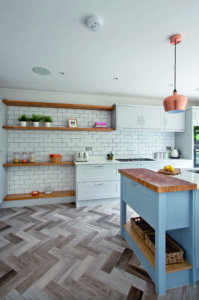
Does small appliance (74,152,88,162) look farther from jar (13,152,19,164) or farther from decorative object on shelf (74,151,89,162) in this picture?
jar (13,152,19,164)

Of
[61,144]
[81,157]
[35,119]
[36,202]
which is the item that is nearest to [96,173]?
[81,157]

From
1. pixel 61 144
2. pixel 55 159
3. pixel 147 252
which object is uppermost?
pixel 61 144

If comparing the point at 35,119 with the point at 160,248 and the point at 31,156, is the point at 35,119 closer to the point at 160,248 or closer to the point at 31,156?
the point at 31,156

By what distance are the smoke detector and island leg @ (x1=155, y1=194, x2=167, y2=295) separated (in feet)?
5.96

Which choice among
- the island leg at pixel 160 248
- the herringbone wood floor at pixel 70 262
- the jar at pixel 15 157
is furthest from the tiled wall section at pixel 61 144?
the island leg at pixel 160 248

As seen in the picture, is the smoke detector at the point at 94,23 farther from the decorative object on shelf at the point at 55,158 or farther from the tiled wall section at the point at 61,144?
the decorative object on shelf at the point at 55,158

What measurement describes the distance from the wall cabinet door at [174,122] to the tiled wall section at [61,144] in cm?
47

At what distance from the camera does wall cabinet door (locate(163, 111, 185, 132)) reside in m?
4.17

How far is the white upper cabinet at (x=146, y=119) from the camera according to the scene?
3.90m

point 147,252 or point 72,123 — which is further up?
point 72,123

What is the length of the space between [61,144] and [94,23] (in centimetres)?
276

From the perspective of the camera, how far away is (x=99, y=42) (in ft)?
6.59

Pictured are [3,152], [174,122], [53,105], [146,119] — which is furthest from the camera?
[174,122]

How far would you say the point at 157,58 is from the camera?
93.3 inches
